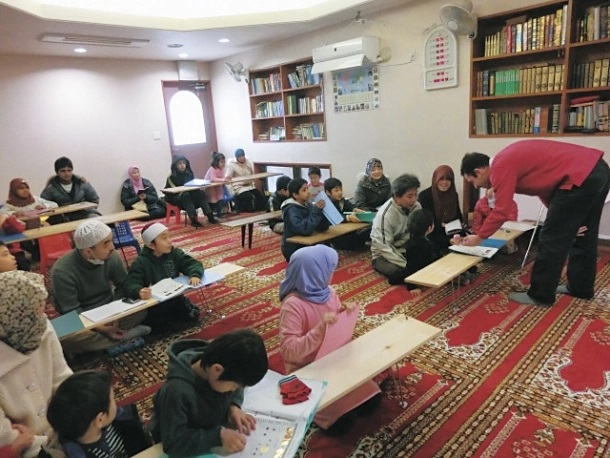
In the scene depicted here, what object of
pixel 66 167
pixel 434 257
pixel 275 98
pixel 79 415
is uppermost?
pixel 275 98

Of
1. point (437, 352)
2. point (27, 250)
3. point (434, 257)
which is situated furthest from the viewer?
point (27, 250)

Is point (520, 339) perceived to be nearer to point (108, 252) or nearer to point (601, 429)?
point (601, 429)

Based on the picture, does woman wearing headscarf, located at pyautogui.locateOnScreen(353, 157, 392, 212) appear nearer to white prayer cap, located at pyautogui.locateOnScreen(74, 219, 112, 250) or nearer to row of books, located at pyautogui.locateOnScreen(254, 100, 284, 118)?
row of books, located at pyautogui.locateOnScreen(254, 100, 284, 118)

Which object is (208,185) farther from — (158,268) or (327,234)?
(158,268)

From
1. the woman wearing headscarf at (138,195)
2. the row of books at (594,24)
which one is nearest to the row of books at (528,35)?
the row of books at (594,24)

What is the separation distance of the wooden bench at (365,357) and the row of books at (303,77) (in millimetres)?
4789

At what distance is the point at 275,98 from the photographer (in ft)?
23.1

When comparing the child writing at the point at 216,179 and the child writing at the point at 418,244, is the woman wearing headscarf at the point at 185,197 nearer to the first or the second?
the child writing at the point at 216,179

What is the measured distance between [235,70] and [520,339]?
6.22m

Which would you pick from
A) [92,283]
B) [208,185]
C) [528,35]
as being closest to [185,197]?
[208,185]

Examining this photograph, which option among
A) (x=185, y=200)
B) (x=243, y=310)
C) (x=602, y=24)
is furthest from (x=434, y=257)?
(x=185, y=200)

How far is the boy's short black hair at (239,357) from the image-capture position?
1255 millimetres

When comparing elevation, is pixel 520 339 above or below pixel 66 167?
below

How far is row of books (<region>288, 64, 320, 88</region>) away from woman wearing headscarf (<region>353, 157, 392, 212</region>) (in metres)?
1.90
